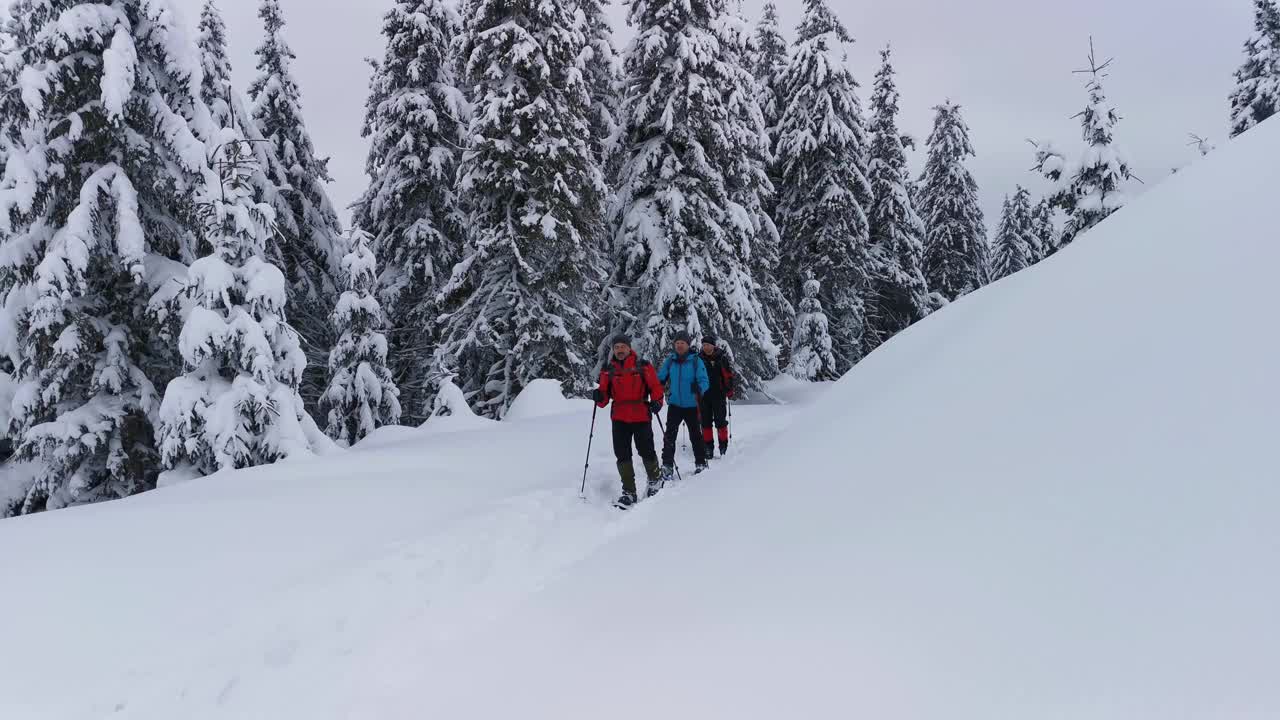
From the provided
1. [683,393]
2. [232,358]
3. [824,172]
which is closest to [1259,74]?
[824,172]

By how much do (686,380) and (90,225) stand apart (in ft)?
29.5

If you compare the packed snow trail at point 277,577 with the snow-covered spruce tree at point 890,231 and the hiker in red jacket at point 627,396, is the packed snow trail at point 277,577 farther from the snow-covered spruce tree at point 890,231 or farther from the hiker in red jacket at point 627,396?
the snow-covered spruce tree at point 890,231

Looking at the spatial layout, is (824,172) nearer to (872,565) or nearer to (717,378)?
(717,378)

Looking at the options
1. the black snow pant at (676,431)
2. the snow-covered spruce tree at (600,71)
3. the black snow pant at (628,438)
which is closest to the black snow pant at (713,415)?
the black snow pant at (676,431)

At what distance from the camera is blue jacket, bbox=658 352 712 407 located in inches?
359

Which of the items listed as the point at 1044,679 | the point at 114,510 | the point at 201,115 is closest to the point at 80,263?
the point at 201,115

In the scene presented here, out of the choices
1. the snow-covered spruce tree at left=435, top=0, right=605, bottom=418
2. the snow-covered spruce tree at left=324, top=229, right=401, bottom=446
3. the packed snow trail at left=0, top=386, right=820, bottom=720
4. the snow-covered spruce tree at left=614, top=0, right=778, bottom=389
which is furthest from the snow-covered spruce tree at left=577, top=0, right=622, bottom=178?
the packed snow trail at left=0, top=386, right=820, bottom=720

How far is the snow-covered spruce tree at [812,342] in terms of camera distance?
72.2 ft

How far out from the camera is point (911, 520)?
3502mm

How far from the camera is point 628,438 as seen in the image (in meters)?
8.02

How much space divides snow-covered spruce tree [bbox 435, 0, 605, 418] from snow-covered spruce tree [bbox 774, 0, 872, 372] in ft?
28.9

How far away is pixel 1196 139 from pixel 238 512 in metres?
24.2

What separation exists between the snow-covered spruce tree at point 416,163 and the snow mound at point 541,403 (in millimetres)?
5485

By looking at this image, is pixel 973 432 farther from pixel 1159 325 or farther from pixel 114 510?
pixel 114 510
